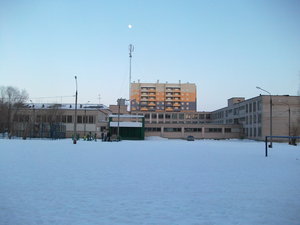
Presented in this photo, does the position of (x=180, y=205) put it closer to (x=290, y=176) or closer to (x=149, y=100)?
(x=290, y=176)

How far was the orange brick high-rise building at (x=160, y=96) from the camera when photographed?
149 metres

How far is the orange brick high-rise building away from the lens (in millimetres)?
149375

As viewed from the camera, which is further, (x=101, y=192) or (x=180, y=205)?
(x=101, y=192)

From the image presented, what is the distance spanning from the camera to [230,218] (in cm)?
645

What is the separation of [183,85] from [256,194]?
145 metres

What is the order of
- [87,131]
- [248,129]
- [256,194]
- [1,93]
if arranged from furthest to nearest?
1. [1,93]
2. [248,129]
3. [87,131]
4. [256,194]

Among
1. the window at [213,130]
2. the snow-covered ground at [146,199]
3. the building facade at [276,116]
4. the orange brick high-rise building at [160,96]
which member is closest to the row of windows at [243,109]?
the building facade at [276,116]

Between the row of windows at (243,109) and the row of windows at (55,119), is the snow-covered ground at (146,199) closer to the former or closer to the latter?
the row of windows at (55,119)

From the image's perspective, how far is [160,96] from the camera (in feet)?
492

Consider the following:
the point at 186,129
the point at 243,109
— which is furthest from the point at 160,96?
the point at 243,109

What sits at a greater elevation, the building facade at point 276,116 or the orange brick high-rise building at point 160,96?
the orange brick high-rise building at point 160,96

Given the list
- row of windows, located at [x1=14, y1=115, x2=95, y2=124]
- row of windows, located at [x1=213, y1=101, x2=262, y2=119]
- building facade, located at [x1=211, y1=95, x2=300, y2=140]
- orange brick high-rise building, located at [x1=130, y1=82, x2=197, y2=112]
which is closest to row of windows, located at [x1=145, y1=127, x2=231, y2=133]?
row of windows, located at [x1=213, y1=101, x2=262, y2=119]

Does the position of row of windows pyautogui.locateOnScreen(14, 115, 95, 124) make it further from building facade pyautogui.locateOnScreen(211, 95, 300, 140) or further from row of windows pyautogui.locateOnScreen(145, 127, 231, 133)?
building facade pyautogui.locateOnScreen(211, 95, 300, 140)

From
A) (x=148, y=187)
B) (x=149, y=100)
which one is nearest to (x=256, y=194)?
(x=148, y=187)
